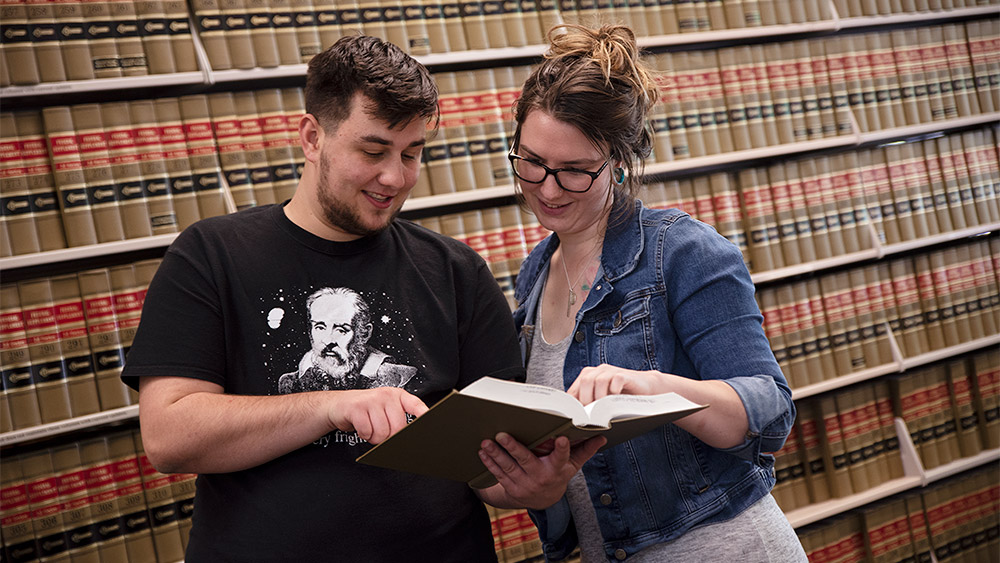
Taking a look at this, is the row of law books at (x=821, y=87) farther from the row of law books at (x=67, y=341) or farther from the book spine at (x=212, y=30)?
the row of law books at (x=67, y=341)

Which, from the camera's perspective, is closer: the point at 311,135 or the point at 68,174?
the point at 311,135

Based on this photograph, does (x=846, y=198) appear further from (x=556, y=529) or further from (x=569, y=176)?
(x=556, y=529)

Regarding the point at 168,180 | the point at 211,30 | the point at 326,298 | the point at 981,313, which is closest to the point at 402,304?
the point at 326,298

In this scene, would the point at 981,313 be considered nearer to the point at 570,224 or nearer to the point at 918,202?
the point at 918,202

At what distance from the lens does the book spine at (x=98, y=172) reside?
79.6 inches

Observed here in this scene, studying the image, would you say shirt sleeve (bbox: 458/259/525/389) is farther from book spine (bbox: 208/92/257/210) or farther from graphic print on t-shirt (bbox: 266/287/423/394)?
book spine (bbox: 208/92/257/210)

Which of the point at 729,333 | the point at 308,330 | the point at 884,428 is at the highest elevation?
the point at 308,330

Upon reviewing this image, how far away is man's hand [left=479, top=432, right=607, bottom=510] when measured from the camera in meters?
1.10

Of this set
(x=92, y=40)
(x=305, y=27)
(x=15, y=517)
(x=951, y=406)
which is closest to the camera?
(x=15, y=517)

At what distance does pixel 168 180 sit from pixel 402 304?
3.40ft

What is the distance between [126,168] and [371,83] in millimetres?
1021

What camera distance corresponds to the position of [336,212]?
1372 millimetres

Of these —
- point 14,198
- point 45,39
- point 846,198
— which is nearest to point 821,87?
point 846,198

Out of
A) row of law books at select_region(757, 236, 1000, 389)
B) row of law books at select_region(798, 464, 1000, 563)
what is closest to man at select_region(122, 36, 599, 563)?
row of law books at select_region(757, 236, 1000, 389)
